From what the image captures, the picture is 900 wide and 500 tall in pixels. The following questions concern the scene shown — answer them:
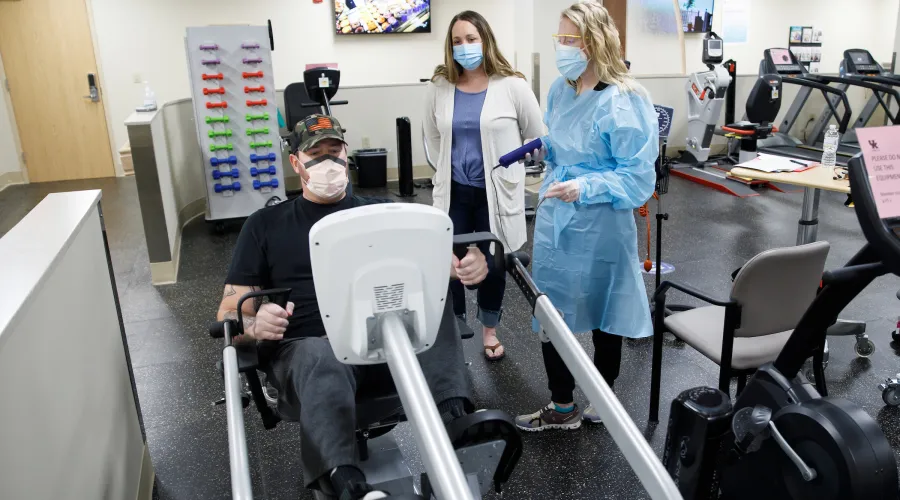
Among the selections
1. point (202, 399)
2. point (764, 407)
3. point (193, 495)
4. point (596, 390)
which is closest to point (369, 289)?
point (596, 390)

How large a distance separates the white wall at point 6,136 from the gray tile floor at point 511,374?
3.00 m

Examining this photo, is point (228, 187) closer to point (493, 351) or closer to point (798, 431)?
point (493, 351)

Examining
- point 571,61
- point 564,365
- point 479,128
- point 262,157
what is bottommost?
point 564,365

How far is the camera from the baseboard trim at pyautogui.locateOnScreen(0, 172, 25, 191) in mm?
6816

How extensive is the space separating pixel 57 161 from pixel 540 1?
538 centimetres

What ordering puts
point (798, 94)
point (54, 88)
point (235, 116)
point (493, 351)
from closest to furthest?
point (493, 351) → point (235, 116) → point (54, 88) → point (798, 94)

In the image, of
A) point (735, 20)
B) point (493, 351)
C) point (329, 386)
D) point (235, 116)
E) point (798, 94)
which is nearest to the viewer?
point (329, 386)

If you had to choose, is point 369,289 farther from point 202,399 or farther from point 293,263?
point 202,399

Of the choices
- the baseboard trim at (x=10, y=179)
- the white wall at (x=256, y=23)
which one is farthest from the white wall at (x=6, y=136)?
the white wall at (x=256, y=23)

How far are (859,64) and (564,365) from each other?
674cm

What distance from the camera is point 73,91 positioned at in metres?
6.95

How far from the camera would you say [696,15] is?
8.07 meters

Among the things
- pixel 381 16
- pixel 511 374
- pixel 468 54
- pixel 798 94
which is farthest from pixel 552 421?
pixel 798 94

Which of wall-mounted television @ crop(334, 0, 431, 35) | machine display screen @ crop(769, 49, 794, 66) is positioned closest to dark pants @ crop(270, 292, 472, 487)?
wall-mounted television @ crop(334, 0, 431, 35)
